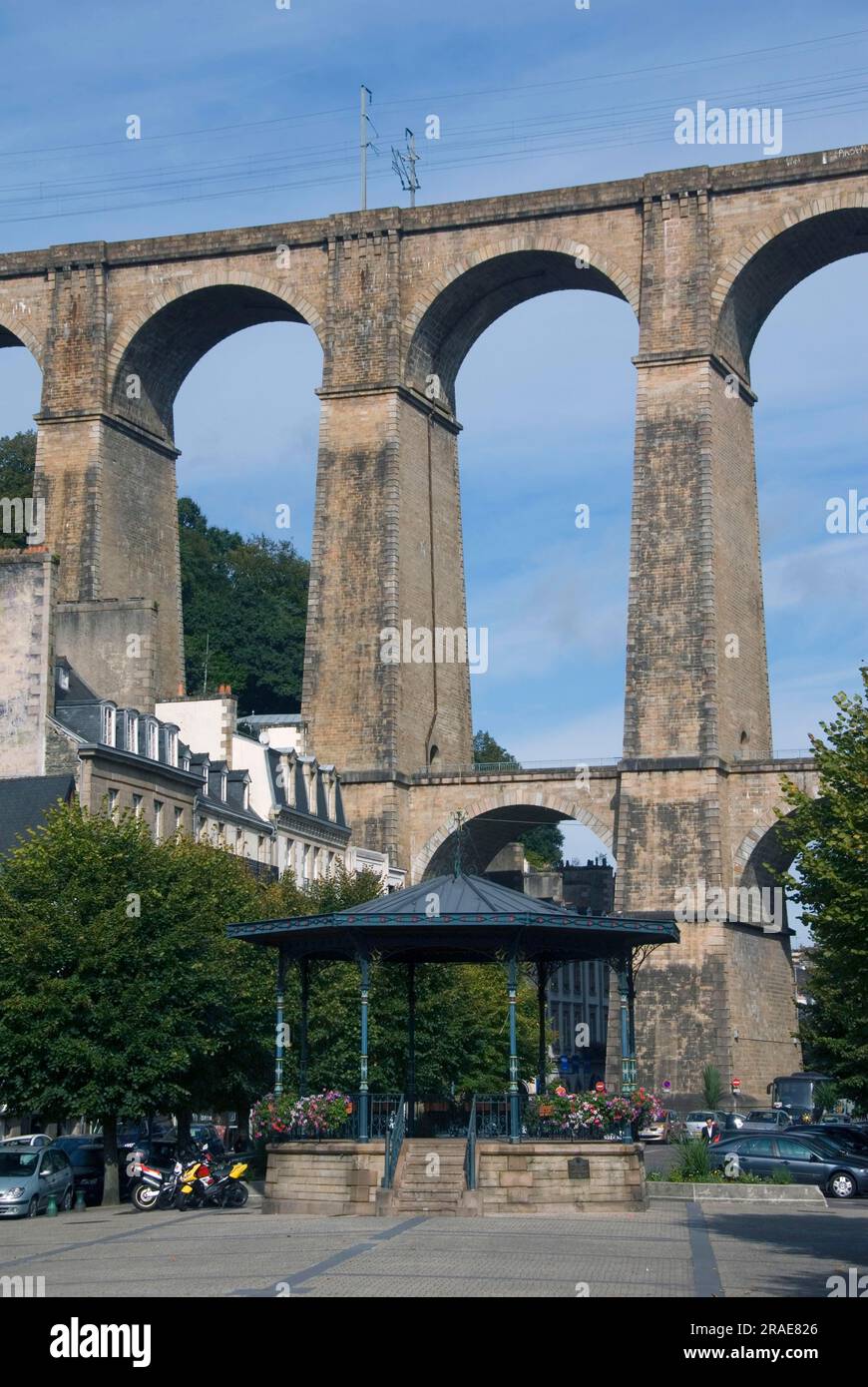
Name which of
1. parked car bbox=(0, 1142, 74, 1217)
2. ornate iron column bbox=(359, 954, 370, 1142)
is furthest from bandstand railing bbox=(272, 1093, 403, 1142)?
parked car bbox=(0, 1142, 74, 1217)

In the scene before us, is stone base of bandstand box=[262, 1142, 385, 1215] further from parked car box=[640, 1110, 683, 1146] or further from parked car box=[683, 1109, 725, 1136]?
parked car box=[640, 1110, 683, 1146]

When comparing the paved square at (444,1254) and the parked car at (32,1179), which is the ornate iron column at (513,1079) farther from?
the parked car at (32,1179)

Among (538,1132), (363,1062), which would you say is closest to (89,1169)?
(363,1062)

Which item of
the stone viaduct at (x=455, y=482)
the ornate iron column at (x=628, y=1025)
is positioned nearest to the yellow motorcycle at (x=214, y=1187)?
the ornate iron column at (x=628, y=1025)

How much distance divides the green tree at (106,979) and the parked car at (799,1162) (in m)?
10.7

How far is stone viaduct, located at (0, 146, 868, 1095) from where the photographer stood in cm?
7038

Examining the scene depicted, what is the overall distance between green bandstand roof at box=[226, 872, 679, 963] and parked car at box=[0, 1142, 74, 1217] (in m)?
5.84

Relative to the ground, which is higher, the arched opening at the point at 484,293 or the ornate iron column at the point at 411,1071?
the arched opening at the point at 484,293

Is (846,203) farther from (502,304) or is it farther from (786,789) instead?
(786,789)

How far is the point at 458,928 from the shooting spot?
33750mm

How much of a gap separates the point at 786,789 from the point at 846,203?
137ft

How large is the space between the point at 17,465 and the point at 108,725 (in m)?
60.0

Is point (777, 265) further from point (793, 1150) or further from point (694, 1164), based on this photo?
point (694, 1164)

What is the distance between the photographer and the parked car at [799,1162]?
1708 inches
